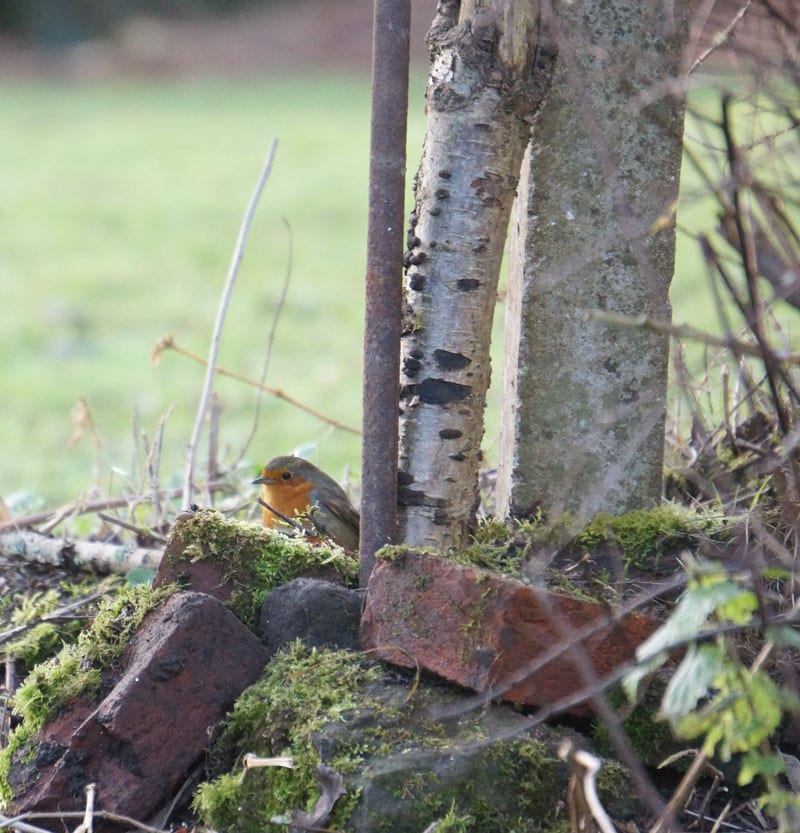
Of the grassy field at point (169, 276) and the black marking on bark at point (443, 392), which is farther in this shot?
the grassy field at point (169, 276)

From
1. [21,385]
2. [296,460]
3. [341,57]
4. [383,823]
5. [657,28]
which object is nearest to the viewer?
[383,823]

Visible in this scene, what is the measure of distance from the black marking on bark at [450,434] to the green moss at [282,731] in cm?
59

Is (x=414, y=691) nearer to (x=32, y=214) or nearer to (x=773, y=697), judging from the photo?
(x=773, y=697)

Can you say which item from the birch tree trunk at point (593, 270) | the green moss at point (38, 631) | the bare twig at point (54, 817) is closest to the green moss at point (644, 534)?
the birch tree trunk at point (593, 270)

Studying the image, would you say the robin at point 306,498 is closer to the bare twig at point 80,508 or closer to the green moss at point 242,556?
the bare twig at point 80,508

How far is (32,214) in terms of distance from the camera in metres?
15.5

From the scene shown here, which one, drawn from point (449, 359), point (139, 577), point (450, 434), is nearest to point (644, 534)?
point (450, 434)

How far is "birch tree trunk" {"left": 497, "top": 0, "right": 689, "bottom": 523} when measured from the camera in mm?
3098

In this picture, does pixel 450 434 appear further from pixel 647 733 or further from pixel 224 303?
pixel 224 303

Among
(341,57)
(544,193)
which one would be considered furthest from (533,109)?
(341,57)

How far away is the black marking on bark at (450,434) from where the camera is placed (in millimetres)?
2898

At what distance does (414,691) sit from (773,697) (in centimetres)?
96

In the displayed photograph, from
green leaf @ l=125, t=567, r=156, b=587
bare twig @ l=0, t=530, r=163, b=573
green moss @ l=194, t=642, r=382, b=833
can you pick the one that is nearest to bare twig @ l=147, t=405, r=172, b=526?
bare twig @ l=0, t=530, r=163, b=573

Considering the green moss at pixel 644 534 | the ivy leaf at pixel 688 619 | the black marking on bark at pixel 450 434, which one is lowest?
the green moss at pixel 644 534
